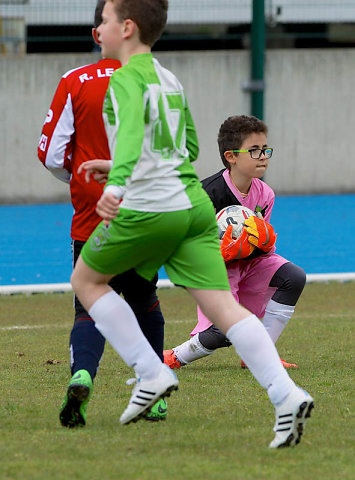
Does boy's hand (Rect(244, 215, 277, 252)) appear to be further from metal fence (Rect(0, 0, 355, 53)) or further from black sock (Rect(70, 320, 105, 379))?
metal fence (Rect(0, 0, 355, 53))

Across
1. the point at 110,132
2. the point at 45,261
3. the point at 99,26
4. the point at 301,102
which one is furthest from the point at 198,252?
the point at 301,102

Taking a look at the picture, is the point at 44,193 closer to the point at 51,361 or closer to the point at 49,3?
the point at 49,3

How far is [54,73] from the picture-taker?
1778 cm

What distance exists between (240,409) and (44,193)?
1345cm

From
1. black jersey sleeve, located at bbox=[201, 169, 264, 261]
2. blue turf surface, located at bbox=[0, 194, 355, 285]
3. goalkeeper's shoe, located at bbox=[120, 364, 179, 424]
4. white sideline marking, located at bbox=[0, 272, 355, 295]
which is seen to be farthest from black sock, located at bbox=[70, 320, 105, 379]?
blue turf surface, located at bbox=[0, 194, 355, 285]

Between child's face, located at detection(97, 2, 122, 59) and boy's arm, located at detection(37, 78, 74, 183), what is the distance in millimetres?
451

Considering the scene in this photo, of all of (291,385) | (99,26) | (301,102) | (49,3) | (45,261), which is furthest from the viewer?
(301,102)

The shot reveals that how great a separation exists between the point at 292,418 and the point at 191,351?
2.16 metres

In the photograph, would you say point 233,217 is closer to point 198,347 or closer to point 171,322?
point 198,347

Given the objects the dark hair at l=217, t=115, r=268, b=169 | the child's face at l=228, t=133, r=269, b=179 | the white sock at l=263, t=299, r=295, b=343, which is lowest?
the white sock at l=263, t=299, r=295, b=343

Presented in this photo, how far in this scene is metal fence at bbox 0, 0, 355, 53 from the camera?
1741 centimetres

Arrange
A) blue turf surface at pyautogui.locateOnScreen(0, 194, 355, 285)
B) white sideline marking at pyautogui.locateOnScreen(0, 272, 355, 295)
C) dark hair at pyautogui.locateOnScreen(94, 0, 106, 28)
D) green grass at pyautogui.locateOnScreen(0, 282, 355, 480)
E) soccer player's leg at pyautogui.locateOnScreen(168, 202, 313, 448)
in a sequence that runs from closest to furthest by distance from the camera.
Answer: green grass at pyautogui.locateOnScreen(0, 282, 355, 480), soccer player's leg at pyautogui.locateOnScreen(168, 202, 313, 448), dark hair at pyautogui.locateOnScreen(94, 0, 106, 28), white sideline marking at pyautogui.locateOnScreen(0, 272, 355, 295), blue turf surface at pyautogui.locateOnScreen(0, 194, 355, 285)

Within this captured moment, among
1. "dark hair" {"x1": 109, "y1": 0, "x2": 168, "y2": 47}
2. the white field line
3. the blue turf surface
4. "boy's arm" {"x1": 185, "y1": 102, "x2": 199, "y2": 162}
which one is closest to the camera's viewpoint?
"dark hair" {"x1": 109, "y1": 0, "x2": 168, "y2": 47}

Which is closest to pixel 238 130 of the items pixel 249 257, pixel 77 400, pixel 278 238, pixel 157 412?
pixel 249 257
